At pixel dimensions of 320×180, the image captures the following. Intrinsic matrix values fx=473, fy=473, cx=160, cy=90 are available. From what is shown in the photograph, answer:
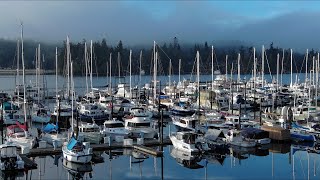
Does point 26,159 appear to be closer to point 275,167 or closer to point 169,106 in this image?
point 275,167

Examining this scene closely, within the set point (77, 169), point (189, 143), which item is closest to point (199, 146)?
point (189, 143)

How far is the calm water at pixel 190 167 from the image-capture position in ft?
108

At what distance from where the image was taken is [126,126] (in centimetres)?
4625

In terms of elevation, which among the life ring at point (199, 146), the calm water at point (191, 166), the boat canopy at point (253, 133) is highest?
the boat canopy at point (253, 133)

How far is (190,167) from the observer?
3547cm

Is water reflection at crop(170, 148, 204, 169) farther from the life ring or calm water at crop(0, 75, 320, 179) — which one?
the life ring

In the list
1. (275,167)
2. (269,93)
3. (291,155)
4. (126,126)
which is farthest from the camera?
(269,93)

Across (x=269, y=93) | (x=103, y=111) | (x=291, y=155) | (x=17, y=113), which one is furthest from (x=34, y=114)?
(x=269, y=93)

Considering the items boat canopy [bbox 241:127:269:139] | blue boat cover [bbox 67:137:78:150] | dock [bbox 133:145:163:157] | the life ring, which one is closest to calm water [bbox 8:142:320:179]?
dock [bbox 133:145:163:157]

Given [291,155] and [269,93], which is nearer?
[291,155]

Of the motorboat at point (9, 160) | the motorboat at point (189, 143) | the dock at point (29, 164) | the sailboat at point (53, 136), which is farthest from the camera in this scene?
the sailboat at point (53, 136)

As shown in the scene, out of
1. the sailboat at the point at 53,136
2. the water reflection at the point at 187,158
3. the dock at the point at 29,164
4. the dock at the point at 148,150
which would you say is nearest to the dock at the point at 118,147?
the dock at the point at 148,150

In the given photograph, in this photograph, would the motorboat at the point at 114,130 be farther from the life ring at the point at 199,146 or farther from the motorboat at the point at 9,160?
the motorboat at the point at 9,160

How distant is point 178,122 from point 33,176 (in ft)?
73.6
